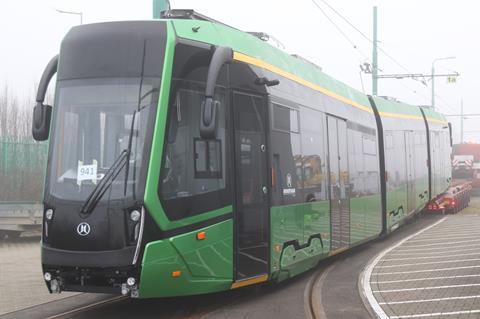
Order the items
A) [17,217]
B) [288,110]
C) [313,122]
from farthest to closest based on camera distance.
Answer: [17,217] < [313,122] < [288,110]

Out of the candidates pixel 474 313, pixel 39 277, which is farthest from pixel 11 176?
pixel 474 313

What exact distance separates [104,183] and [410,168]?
13.6 m

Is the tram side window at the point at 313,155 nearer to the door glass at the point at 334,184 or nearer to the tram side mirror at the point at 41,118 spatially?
the door glass at the point at 334,184

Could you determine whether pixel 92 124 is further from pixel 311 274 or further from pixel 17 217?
pixel 17 217

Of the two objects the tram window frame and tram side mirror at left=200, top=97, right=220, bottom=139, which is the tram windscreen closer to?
tram side mirror at left=200, top=97, right=220, bottom=139

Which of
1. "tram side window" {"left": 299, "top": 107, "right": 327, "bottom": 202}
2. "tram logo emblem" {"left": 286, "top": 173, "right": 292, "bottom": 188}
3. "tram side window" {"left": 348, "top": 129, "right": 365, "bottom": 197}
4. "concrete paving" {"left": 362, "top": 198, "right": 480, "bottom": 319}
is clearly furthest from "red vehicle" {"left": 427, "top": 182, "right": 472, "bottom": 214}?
"tram logo emblem" {"left": 286, "top": 173, "right": 292, "bottom": 188}

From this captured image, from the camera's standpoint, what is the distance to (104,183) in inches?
272

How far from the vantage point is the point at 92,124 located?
7.21m

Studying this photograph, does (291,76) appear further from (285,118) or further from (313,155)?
(313,155)

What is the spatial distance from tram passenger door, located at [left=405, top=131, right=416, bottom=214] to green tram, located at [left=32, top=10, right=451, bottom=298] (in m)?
9.74

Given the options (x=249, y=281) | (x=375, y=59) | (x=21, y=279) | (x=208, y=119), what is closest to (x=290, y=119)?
(x=249, y=281)

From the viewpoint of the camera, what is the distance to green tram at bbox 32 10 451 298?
270 inches

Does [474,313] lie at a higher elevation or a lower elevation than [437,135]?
lower

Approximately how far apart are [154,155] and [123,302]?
296 cm
